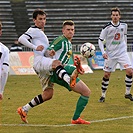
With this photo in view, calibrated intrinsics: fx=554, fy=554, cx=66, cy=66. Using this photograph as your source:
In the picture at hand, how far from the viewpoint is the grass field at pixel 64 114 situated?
30.2 feet

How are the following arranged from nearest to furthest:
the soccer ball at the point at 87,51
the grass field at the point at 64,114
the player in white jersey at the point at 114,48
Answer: the grass field at the point at 64,114 → the soccer ball at the point at 87,51 → the player in white jersey at the point at 114,48

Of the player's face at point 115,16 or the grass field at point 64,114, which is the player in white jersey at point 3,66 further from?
the player's face at point 115,16

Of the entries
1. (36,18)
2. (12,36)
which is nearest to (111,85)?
(36,18)

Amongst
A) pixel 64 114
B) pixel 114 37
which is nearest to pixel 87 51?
pixel 64 114

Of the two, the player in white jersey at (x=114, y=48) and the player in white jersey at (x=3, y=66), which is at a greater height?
the player in white jersey at (x=3, y=66)

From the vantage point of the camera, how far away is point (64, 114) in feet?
36.4

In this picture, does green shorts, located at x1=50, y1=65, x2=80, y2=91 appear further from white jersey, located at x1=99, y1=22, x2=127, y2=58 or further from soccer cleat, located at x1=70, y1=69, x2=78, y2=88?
white jersey, located at x1=99, y1=22, x2=127, y2=58

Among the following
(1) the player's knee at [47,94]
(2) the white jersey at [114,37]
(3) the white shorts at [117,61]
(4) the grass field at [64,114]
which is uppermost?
(2) the white jersey at [114,37]

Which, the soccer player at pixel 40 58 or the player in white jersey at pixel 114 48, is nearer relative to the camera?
the soccer player at pixel 40 58

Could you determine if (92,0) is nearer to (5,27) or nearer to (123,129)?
(5,27)

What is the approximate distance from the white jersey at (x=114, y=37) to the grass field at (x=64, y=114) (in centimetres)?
122

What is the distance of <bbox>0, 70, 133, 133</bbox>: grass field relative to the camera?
9211 mm

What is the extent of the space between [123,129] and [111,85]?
9.37 meters

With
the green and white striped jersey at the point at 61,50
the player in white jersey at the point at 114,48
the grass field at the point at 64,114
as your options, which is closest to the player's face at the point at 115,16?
the player in white jersey at the point at 114,48
